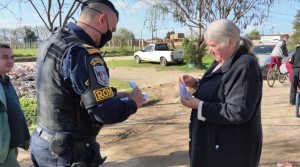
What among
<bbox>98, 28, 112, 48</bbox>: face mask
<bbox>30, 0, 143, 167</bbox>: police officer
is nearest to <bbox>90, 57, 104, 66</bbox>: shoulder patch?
<bbox>30, 0, 143, 167</bbox>: police officer

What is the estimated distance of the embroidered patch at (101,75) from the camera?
6.29ft

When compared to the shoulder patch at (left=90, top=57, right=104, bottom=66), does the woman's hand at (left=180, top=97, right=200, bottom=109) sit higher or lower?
lower

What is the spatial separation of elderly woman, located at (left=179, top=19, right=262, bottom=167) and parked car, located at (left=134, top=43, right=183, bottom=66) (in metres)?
19.8

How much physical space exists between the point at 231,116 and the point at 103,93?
3.12 ft

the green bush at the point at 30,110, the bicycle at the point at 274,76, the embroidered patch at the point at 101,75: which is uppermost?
the embroidered patch at the point at 101,75

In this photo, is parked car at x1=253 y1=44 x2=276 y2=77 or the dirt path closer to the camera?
the dirt path

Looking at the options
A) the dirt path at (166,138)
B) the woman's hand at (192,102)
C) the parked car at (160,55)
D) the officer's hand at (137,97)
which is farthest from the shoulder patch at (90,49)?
the parked car at (160,55)

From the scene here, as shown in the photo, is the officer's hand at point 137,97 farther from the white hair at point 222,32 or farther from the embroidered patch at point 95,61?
the white hair at point 222,32

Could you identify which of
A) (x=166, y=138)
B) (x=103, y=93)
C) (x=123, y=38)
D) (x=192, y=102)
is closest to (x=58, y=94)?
(x=103, y=93)

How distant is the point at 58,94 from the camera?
1.97 metres

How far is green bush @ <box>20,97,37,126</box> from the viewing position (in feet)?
27.2

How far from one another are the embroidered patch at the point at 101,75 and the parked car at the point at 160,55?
2046 cm

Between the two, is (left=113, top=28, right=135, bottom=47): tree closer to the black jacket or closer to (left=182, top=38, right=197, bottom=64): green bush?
(left=182, top=38, right=197, bottom=64): green bush

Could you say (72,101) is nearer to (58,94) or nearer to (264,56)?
(58,94)
